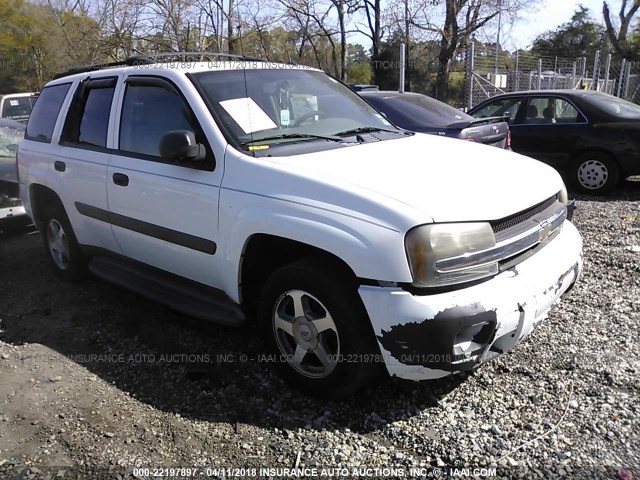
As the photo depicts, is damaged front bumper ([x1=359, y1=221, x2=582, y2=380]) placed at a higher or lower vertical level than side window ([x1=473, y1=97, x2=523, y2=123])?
lower

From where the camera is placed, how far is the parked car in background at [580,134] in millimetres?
7590

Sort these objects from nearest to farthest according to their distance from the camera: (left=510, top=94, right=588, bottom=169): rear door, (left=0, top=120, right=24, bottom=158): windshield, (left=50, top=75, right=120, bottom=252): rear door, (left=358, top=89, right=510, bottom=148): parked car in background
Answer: (left=50, top=75, right=120, bottom=252): rear door → (left=358, top=89, right=510, bottom=148): parked car in background → (left=0, top=120, right=24, bottom=158): windshield → (left=510, top=94, right=588, bottom=169): rear door

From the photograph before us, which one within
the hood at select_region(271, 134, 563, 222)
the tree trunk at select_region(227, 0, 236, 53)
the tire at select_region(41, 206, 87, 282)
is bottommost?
the tire at select_region(41, 206, 87, 282)

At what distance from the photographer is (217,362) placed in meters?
3.60

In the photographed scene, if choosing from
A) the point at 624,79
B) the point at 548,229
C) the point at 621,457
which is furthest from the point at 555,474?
the point at 624,79

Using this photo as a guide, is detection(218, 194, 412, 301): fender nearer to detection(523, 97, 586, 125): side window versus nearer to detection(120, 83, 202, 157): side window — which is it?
detection(120, 83, 202, 157): side window

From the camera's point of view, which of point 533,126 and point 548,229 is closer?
point 548,229

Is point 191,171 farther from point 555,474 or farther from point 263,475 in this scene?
point 555,474

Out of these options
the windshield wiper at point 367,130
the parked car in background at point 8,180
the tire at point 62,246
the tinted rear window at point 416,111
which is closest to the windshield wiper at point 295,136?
the windshield wiper at point 367,130

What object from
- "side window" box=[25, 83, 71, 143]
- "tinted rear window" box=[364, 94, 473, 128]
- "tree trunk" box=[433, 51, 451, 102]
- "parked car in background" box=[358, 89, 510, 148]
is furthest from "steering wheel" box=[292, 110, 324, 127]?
"tree trunk" box=[433, 51, 451, 102]

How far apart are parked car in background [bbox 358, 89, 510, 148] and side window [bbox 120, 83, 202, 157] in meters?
3.61

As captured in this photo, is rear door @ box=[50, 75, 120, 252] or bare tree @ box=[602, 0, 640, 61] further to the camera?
bare tree @ box=[602, 0, 640, 61]

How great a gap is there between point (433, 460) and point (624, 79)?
24.3 metres

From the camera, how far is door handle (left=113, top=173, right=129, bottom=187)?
3859mm
